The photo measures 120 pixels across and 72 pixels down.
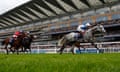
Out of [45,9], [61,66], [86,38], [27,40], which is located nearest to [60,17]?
[45,9]

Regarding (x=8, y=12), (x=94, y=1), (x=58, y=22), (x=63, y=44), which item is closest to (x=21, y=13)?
(x=8, y=12)

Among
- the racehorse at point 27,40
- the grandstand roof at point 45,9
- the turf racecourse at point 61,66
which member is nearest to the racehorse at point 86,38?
the racehorse at point 27,40

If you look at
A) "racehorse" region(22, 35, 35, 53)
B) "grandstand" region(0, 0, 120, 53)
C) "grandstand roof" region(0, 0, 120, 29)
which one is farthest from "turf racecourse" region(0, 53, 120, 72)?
"grandstand roof" region(0, 0, 120, 29)

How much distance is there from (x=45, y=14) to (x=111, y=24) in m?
29.4

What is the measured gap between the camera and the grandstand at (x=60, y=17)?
41.1 metres

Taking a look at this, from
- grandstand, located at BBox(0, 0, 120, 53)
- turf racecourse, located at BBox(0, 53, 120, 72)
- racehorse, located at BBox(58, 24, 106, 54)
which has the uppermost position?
grandstand, located at BBox(0, 0, 120, 53)

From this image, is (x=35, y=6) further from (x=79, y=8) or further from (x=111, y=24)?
(x=111, y=24)

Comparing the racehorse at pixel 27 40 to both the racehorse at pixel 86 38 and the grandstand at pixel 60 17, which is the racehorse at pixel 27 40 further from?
the grandstand at pixel 60 17

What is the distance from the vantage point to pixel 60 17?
188 feet

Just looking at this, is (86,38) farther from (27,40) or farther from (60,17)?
(60,17)

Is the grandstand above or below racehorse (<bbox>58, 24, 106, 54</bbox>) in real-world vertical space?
above

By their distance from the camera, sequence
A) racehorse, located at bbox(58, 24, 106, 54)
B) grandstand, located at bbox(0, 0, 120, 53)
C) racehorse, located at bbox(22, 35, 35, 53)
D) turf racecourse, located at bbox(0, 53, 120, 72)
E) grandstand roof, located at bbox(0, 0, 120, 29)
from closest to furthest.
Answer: turf racecourse, located at bbox(0, 53, 120, 72) → racehorse, located at bbox(58, 24, 106, 54) → racehorse, located at bbox(22, 35, 35, 53) → grandstand, located at bbox(0, 0, 120, 53) → grandstand roof, located at bbox(0, 0, 120, 29)

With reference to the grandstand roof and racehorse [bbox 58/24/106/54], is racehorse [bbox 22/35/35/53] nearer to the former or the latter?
racehorse [bbox 58/24/106/54]

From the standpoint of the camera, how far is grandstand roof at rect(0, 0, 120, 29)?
162ft
